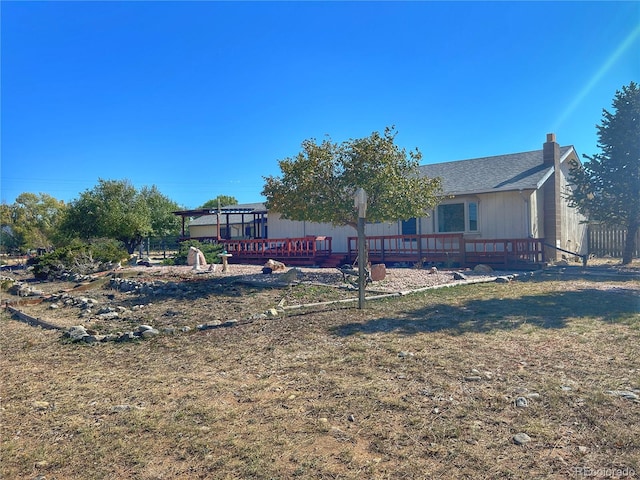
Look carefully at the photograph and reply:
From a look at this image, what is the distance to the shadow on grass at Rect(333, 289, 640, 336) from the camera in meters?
5.84

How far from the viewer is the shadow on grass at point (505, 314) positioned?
19.2ft

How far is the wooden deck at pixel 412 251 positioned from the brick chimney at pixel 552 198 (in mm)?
782

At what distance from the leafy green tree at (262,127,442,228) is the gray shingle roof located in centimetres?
621

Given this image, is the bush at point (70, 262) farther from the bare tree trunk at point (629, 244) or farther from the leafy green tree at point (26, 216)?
the leafy green tree at point (26, 216)

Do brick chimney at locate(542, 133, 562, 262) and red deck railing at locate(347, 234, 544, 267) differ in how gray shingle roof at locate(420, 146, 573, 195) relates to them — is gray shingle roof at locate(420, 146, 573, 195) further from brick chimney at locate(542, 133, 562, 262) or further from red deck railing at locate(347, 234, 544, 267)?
red deck railing at locate(347, 234, 544, 267)

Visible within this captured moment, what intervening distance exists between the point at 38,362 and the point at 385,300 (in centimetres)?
547

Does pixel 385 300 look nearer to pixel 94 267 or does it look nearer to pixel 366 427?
pixel 366 427

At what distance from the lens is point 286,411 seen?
3.38 m

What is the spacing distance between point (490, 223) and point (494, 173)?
Answer: 2413 millimetres

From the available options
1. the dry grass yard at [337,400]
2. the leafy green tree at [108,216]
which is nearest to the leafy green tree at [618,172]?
the dry grass yard at [337,400]

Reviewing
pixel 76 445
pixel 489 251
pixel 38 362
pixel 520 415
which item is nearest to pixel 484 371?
pixel 520 415

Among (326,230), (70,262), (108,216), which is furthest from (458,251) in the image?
(108,216)

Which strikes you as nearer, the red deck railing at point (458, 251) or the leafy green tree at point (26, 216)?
the red deck railing at point (458, 251)

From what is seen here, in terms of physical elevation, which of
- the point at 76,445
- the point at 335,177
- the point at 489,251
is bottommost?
the point at 76,445
